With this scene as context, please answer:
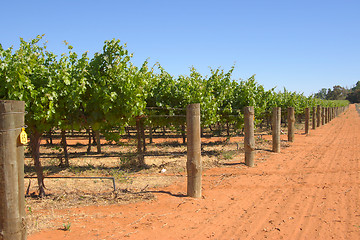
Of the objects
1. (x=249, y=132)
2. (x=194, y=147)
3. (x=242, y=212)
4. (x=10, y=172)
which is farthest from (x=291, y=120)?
(x=10, y=172)

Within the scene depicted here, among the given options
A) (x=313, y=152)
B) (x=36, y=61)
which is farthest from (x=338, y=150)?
(x=36, y=61)

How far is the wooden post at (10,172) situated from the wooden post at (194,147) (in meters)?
3.18

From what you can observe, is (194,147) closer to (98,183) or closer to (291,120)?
(98,183)

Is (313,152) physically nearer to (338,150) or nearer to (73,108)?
(338,150)

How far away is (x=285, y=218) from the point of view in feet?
15.0

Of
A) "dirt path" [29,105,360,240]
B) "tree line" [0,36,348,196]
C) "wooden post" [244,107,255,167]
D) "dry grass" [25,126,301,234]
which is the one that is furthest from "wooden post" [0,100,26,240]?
"wooden post" [244,107,255,167]

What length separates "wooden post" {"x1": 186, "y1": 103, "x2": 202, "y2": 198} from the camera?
5531mm

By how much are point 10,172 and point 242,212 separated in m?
3.63

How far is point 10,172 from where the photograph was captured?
9.45 ft

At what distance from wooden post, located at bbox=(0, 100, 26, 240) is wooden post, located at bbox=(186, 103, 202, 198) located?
3.18 m

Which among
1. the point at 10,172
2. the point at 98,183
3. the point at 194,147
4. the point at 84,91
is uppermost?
the point at 84,91

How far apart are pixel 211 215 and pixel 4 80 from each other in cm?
464

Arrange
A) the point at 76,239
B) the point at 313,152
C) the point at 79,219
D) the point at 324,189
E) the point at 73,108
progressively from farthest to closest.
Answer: the point at 313,152 → the point at 73,108 → the point at 324,189 → the point at 79,219 → the point at 76,239

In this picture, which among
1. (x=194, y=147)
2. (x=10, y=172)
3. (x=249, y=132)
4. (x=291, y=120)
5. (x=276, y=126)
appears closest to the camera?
(x=10, y=172)
